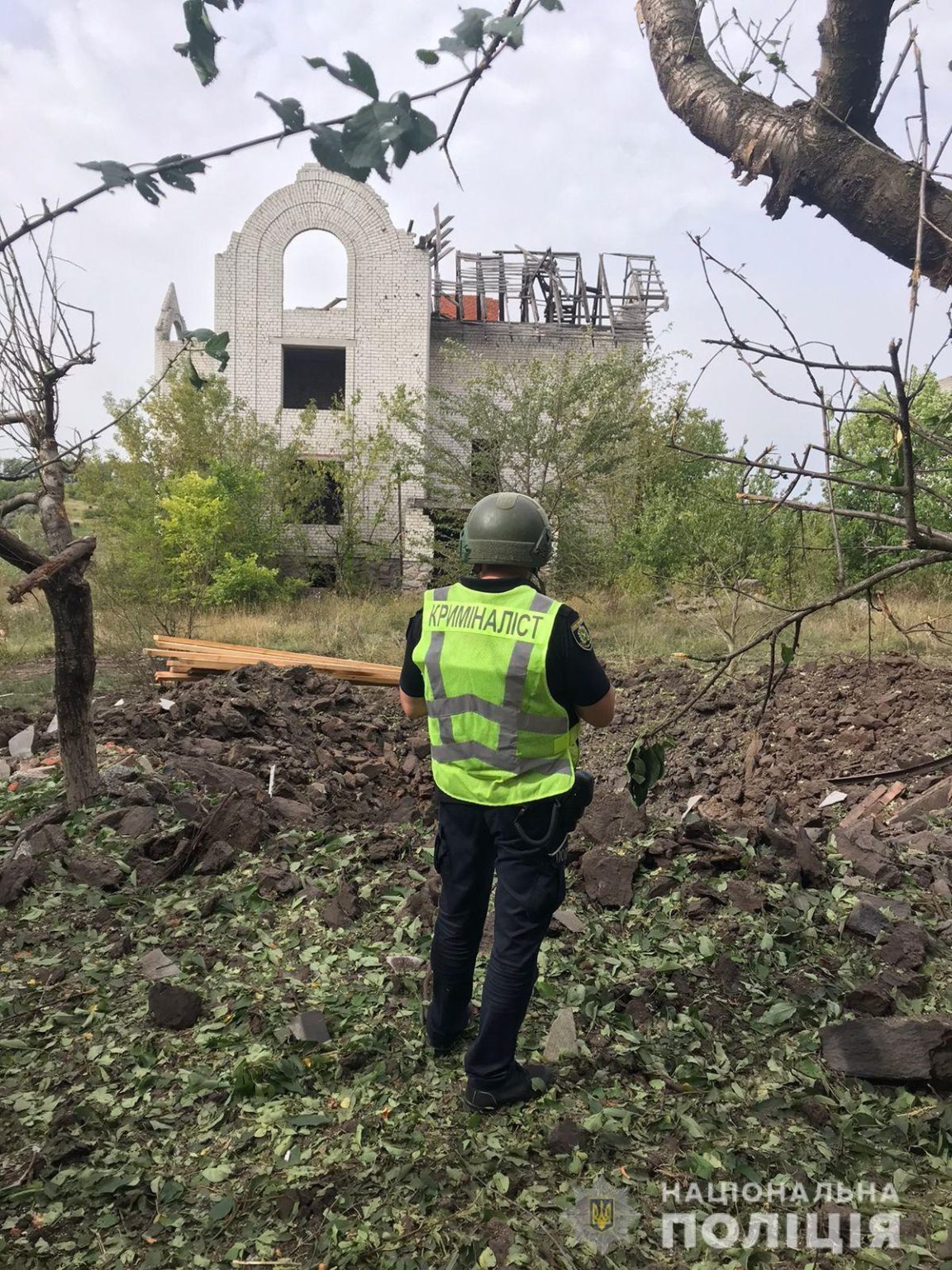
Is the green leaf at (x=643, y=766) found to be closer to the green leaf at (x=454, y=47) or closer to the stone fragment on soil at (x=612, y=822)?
the green leaf at (x=454, y=47)

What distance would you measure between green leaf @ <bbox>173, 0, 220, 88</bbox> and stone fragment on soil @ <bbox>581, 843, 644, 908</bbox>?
4.06 m

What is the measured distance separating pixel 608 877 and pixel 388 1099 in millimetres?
1800

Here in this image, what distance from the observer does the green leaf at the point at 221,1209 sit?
2682 mm

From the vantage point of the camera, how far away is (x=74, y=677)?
17.2ft

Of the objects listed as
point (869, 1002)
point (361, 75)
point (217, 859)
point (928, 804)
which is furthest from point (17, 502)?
point (928, 804)

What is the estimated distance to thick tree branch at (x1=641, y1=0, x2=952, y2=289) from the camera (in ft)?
6.70

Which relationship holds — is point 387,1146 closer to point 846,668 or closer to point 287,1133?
point 287,1133

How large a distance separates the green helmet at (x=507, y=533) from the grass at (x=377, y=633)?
8273 millimetres

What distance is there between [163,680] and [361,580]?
13793 millimetres

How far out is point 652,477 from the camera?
22.9 m

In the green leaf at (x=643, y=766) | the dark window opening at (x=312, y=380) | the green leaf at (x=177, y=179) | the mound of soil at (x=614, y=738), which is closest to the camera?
the green leaf at (x=177, y=179)

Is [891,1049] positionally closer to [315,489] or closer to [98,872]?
[98,872]

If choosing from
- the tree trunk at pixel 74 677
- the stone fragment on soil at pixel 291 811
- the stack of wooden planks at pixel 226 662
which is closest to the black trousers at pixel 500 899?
the stone fragment on soil at pixel 291 811

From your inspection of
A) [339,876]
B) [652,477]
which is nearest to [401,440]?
[652,477]
